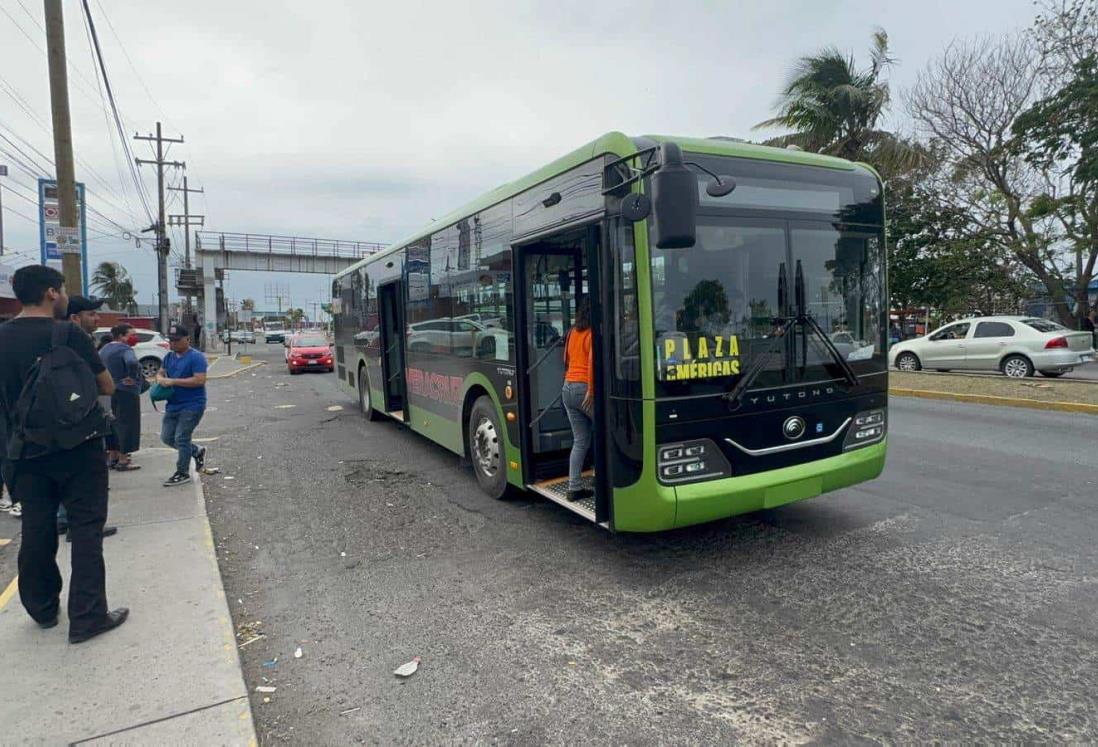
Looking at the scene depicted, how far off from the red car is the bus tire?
1260 centimetres

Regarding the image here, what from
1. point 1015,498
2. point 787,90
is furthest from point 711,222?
point 787,90

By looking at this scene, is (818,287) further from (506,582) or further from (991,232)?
(991,232)

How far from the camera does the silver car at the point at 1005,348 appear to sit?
48.9 ft

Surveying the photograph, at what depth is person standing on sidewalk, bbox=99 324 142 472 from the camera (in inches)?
268

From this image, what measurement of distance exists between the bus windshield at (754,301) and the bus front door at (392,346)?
5613 mm

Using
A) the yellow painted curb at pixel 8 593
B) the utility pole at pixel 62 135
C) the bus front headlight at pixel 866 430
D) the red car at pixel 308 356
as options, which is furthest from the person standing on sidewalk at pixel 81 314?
the red car at pixel 308 356

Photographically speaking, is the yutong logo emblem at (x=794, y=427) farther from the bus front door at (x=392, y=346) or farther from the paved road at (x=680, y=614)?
the bus front door at (x=392, y=346)

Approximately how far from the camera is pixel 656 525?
14.0 feet

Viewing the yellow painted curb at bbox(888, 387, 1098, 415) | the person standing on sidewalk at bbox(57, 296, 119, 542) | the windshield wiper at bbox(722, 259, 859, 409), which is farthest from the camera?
the yellow painted curb at bbox(888, 387, 1098, 415)

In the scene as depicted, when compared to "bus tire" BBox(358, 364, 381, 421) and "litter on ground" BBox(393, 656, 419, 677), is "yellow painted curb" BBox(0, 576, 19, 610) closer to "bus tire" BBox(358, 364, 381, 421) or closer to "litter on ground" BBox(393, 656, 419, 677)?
"litter on ground" BBox(393, 656, 419, 677)

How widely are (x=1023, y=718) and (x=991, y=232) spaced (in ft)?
82.7

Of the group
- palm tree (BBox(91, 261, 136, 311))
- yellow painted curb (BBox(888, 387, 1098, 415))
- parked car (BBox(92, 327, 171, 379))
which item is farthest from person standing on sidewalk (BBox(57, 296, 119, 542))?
palm tree (BBox(91, 261, 136, 311))

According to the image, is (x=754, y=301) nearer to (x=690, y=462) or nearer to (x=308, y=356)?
(x=690, y=462)

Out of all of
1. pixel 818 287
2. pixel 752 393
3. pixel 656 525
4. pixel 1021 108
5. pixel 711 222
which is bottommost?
pixel 656 525
